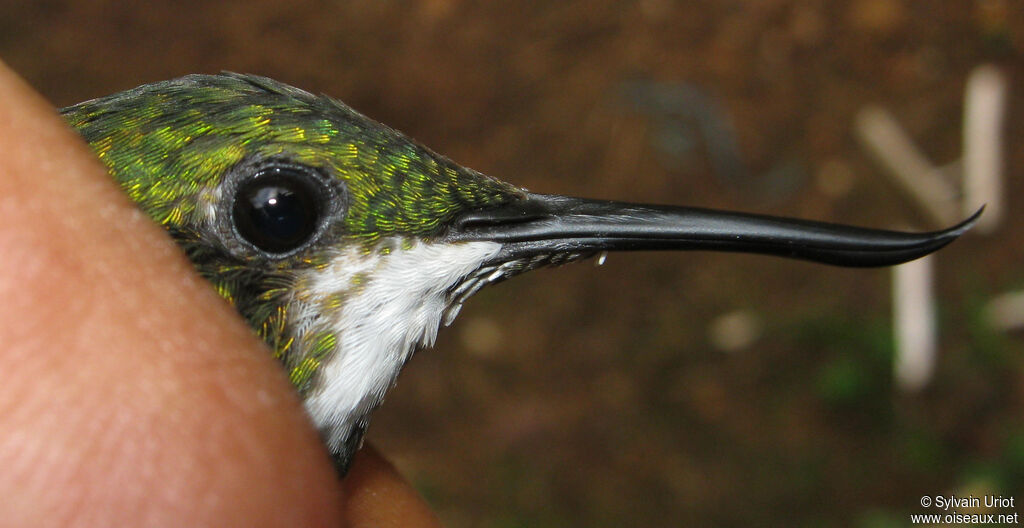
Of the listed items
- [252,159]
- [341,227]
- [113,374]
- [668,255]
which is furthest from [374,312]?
[668,255]

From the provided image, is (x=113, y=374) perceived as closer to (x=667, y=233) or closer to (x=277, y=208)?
(x=277, y=208)

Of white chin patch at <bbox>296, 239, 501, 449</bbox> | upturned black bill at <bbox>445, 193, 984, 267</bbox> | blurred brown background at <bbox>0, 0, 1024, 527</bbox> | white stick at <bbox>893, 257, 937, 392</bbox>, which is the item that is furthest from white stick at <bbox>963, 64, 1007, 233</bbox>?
white chin patch at <bbox>296, 239, 501, 449</bbox>

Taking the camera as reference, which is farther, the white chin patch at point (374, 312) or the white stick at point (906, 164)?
the white stick at point (906, 164)

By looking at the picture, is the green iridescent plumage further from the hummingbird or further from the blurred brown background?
the blurred brown background

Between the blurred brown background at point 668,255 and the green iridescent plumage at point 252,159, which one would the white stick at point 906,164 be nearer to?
the blurred brown background at point 668,255

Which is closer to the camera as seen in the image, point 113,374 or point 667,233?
point 113,374

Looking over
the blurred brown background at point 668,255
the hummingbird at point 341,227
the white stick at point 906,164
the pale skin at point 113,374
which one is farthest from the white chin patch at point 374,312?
the white stick at point 906,164
